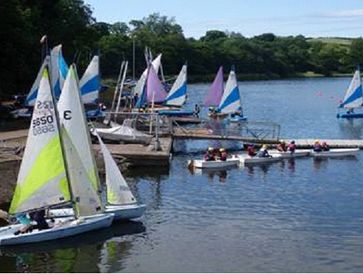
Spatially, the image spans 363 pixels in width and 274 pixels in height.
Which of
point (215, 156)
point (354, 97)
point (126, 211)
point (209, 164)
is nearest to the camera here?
point (126, 211)

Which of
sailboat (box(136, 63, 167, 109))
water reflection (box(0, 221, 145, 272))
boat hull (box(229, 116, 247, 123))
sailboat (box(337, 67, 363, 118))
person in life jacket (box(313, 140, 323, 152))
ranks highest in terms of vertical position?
sailboat (box(136, 63, 167, 109))

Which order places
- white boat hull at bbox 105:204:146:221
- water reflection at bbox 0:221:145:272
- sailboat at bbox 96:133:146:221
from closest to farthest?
water reflection at bbox 0:221:145:272
white boat hull at bbox 105:204:146:221
sailboat at bbox 96:133:146:221

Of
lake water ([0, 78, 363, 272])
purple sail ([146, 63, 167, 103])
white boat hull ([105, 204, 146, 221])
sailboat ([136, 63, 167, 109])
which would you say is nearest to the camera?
lake water ([0, 78, 363, 272])

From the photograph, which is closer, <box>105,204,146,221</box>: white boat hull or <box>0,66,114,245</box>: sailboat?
<box>0,66,114,245</box>: sailboat

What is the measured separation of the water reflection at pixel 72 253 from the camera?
2611 centimetres

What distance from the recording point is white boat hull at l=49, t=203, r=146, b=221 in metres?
31.1

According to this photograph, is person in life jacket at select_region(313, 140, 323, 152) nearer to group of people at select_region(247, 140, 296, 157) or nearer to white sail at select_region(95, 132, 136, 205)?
group of people at select_region(247, 140, 296, 157)

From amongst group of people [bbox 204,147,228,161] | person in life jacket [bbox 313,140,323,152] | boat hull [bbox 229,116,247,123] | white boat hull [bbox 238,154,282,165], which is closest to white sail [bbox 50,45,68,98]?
group of people [bbox 204,147,228,161]

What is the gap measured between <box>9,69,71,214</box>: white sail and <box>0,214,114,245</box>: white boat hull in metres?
0.95

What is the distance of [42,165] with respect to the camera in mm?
28844

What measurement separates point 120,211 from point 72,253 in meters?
4.48

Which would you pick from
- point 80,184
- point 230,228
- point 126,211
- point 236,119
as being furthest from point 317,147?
point 80,184

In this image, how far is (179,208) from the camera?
35250 millimetres

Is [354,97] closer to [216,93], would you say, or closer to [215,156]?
[216,93]
